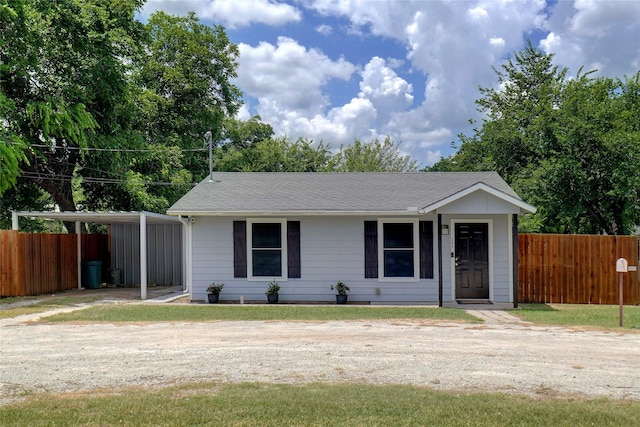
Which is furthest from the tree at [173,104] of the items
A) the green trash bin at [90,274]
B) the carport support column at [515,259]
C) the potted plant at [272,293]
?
the carport support column at [515,259]

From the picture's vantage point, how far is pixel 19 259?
46.8 feet

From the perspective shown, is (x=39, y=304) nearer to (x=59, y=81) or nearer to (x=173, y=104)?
(x=59, y=81)

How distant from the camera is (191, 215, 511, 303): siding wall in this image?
42.5 ft

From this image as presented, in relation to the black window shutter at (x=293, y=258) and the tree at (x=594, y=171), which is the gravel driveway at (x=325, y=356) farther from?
the tree at (x=594, y=171)

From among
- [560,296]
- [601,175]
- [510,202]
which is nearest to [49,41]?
[510,202]

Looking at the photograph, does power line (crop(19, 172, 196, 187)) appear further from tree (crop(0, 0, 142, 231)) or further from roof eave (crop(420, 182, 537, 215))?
roof eave (crop(420, 182, 537, 215))

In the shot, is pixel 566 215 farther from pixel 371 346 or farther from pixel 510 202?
pixel 371 346

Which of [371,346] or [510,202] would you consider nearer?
[371,346]

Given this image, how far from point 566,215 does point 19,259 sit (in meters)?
17.5

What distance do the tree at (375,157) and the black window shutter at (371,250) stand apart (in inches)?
1038

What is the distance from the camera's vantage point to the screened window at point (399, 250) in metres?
13.0

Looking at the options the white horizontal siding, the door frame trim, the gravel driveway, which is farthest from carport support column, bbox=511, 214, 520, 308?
the gravel driveway

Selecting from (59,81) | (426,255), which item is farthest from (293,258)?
(59,81)

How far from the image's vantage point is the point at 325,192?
14297 mm
